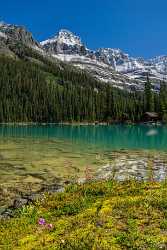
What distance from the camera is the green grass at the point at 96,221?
45.7 feet

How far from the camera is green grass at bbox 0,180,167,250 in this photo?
45.7 feet

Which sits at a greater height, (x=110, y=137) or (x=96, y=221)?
(x=96, y=221)

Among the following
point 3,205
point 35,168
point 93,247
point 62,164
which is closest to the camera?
point 93,247

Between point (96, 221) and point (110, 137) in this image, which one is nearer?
point (96, 221)

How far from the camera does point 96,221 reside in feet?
53.4

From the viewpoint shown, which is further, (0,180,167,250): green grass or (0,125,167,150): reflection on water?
(0,125,167,150): reflection on water

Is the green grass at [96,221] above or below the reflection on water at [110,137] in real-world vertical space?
above

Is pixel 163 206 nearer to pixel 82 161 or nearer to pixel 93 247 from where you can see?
pixel 93 247

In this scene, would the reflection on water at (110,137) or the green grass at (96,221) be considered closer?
the green grass at (96,221)

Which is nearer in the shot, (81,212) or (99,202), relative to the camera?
(81,212)

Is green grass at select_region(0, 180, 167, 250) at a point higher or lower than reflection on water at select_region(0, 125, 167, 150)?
higher

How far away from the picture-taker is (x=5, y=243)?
1480 cm

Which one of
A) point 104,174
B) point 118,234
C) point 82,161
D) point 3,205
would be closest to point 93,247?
point 118,234

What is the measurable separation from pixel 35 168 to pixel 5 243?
90.5ft
